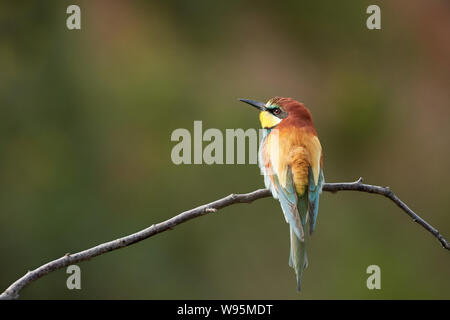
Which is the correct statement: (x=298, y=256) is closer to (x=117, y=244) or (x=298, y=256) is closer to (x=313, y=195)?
(x=313, y=195)

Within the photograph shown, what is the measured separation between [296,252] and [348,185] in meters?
0.21

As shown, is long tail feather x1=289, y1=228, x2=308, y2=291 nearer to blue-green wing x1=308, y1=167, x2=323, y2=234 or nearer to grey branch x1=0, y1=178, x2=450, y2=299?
blue-green wing x1=308, y1=167, x2=323, y2=234

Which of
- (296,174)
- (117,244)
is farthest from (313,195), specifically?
(117,244)

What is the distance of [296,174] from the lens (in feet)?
4.73

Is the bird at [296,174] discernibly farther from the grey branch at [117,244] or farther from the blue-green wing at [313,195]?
the grey branch at [117,244]

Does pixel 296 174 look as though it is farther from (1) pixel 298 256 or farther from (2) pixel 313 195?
(1) pixel 298 256

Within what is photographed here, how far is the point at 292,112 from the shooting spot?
158cm

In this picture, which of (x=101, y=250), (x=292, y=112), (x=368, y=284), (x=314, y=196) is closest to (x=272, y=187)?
(x=314, y=196)

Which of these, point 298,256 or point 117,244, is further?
point 298,256

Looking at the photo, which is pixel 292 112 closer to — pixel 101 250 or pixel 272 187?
pixel 272 187

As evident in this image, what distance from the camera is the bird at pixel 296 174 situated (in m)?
1.40

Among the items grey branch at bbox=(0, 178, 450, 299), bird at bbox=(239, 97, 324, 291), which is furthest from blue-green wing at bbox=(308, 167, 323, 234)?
grey branch at bbox=(0, 178, 450, 299)

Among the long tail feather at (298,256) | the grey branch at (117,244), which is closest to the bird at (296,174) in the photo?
the long tail feather at (298,256)

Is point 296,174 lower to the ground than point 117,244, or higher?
higher
